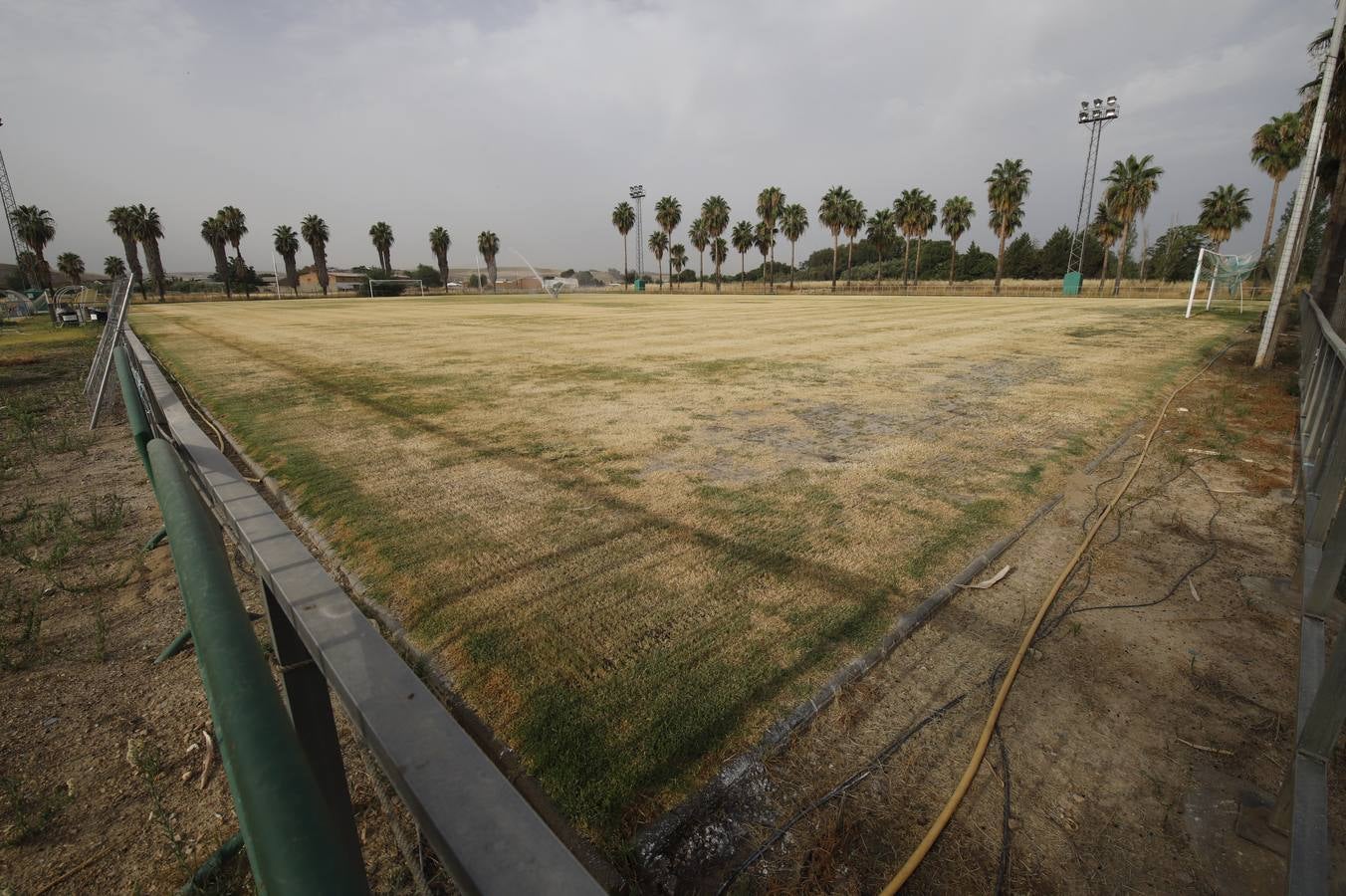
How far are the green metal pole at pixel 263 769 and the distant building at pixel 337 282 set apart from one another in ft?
329

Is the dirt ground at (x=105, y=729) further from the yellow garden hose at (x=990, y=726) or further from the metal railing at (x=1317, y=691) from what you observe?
the metal railing at (x=1317, y=691)

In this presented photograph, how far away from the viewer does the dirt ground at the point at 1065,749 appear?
229 cm

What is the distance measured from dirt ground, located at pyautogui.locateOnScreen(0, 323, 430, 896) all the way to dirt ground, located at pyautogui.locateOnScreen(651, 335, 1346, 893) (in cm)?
159

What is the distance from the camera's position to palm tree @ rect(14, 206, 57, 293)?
69000 millimetres

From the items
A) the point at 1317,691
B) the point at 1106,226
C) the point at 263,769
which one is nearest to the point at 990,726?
the point at 1317,691

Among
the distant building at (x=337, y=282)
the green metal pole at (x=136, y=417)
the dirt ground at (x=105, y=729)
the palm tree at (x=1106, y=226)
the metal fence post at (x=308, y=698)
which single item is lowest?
the dirt ground at (x=105, y=729)

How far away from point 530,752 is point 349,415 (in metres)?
7.73

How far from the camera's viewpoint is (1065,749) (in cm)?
281

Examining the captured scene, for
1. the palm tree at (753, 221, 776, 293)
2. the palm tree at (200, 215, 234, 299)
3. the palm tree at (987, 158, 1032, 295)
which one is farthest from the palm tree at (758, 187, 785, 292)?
the palm tree at (200, 215, 234, 299)

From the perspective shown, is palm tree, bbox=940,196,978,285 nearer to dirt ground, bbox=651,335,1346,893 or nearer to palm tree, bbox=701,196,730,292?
palm tree, bbox=701,196,730,292

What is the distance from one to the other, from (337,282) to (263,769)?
124724 mm

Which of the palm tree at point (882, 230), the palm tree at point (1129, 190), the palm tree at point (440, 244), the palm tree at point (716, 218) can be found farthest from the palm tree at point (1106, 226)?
the palm tree at point (440, 244)

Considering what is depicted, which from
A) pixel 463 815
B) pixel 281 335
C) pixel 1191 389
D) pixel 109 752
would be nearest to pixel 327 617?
pixel 463 815

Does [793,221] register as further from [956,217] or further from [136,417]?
[136,417]
